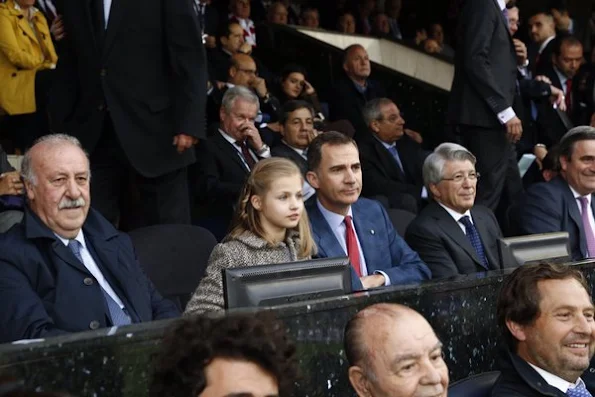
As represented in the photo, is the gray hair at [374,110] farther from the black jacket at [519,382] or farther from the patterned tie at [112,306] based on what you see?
the black jacket at [519,382]

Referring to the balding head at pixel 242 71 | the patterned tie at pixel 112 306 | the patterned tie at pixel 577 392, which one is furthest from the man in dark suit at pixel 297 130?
the patterned tie at pixel 577 392

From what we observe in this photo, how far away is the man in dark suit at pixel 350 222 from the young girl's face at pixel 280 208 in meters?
0.34

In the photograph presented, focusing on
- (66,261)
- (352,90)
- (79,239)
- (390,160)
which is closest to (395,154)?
(390,160)

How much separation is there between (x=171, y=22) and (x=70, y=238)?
1429mm

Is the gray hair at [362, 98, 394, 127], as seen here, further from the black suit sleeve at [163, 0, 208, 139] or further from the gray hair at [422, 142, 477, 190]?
the black suit sleeve at [163, 0, 208, 139]

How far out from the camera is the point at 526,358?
3.42 meters

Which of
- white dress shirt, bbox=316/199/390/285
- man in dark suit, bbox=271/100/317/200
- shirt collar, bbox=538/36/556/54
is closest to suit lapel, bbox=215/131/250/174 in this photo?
man in dark suit, bbox=271/100/317/200

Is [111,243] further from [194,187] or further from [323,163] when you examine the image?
[194,187]

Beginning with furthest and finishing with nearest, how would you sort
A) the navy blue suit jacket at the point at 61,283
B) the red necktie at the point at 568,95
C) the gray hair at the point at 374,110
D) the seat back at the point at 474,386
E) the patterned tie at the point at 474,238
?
the red necktie at the point at 568,95 < the gray hair at the point at 374,110 < the patterned tie at the point at 474,238 < the navy blue suit jacket at the point at 61,283 < the seat back at the point at 474,386

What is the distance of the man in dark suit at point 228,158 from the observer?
6.45 meters

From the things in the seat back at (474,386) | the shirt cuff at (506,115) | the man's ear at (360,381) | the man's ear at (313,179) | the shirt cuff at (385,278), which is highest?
the shirt cuff at (506,115)

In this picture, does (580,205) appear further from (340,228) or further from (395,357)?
(395,357)

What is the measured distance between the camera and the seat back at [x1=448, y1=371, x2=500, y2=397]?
3.11m

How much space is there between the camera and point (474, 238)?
5.61 metres
